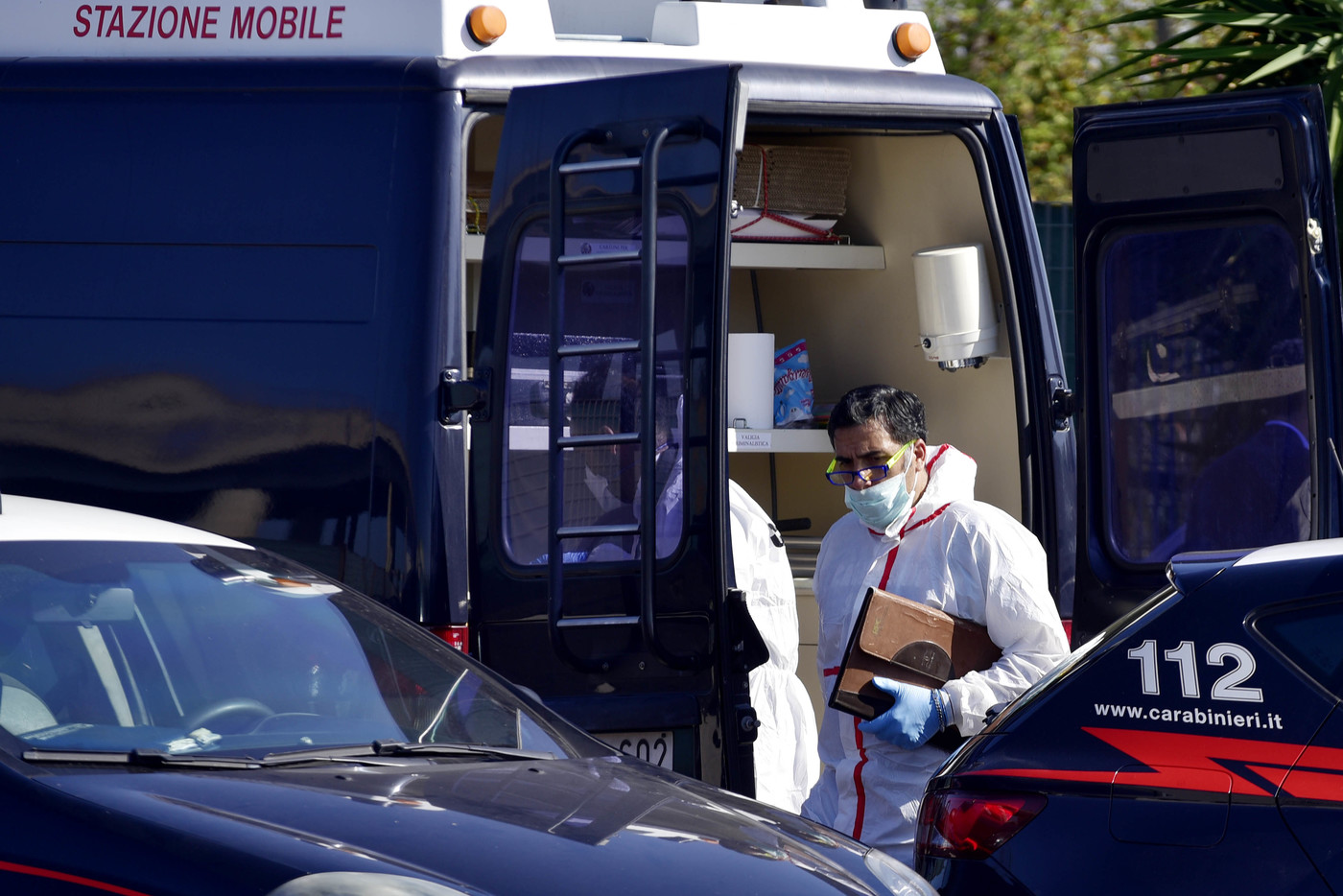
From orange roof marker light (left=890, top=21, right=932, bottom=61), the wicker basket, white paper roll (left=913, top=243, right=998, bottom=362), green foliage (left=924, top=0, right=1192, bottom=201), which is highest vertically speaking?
green foliage (left=924, top=0, right=1192, bottom=201)

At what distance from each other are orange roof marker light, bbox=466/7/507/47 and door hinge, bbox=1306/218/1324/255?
2200mm

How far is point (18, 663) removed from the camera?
9.62ft

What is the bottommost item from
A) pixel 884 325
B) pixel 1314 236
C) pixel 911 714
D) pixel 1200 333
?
pixel 911 714

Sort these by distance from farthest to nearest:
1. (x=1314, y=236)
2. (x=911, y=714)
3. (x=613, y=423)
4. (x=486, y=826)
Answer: (x=1314, y=236), (x=613, y=423), (x=911, y=714), (x=486, y=826)

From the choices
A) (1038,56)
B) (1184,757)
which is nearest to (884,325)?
(1184,757)

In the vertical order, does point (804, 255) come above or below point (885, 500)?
above

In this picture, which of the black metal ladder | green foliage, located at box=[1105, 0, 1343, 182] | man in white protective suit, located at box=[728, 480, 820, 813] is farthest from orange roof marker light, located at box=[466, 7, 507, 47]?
green foliage, located at box=[1105, 0, 1343, 182]

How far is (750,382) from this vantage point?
571 centimetres

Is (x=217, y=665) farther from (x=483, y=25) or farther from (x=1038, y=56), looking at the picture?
(x=1038, y=56)

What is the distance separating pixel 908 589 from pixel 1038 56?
37.0 feet

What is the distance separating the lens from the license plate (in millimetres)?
4230

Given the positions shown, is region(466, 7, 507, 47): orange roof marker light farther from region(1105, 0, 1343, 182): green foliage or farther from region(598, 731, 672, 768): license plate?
region(1105, 0, 1343, 182): green foliage

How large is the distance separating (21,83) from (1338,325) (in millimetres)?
3493

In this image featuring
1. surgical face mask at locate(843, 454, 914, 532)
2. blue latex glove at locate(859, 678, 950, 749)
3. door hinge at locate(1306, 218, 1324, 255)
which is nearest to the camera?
blue latex glove at locate(859, 678, 950, 749)
